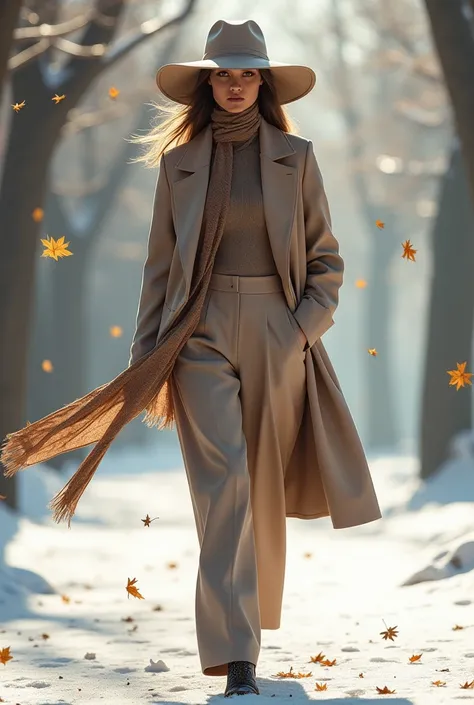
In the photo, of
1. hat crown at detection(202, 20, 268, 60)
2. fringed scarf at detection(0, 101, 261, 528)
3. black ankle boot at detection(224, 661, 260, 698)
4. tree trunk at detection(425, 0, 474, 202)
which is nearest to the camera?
black ankle boot at detection(224, 661, 260, 698)

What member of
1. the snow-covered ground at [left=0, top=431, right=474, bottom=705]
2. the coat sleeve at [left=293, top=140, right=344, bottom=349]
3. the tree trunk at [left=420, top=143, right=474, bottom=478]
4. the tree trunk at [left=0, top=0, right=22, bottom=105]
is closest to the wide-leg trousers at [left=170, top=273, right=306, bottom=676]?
the coat sleeve at [left=293, top=140, right=344, bottom=349]

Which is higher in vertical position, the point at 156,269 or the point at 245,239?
the point at 245,239

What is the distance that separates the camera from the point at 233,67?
15.5 feet

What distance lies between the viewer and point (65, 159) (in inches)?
1110

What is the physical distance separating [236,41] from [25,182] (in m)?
6.44

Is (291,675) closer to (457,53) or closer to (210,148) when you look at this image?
(210,148)

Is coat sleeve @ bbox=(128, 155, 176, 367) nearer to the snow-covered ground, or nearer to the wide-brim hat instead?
the wide-brim hat

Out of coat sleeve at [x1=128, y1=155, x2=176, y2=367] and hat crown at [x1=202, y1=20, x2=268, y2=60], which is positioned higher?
hat crown at [x1=202, y1=20, x2=268, y2=60]

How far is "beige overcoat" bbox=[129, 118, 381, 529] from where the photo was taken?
15.8 ft

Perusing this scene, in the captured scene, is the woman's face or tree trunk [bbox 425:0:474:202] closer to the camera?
the woman's face

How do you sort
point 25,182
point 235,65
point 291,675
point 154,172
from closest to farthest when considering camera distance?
point 235,65 < point 291,675 < point 25,182 < point 154,172

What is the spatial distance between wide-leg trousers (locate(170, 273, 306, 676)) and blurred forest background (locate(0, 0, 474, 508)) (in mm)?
826

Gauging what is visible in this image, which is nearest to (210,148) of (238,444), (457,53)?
(238,444)

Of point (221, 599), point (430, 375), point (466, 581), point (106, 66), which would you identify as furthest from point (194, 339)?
point (430, 375)
